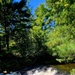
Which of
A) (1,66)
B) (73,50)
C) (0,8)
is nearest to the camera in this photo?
(73,50)

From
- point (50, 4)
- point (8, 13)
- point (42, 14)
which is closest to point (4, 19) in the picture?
point (8, 13)

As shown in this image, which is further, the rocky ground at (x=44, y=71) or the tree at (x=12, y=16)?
the tree at (x=12, y=16)

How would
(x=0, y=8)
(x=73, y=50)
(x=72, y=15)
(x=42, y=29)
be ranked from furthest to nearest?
(x=42, y=29) < (x=0, y=8) < (x=72, y=15) < (x=73, y=50)

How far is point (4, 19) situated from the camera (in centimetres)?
2633

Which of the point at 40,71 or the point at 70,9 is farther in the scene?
the point at 40,71

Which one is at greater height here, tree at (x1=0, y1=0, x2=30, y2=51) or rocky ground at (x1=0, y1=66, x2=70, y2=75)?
tree at (x1=0, y1=0, x2=30, y2=51)

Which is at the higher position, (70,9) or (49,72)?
(70,9)

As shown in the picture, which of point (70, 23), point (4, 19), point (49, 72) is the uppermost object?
point (4, 19)

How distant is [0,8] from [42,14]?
182 inches

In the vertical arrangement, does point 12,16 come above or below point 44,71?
above

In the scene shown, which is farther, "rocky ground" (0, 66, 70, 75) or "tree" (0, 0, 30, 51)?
"tree" (0, 0, 30, 51)

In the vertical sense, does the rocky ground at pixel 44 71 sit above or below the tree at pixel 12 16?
below

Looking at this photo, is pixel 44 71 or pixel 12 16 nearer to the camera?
pixel 44 71

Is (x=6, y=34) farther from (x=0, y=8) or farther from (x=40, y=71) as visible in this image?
(x=40, y=71)
